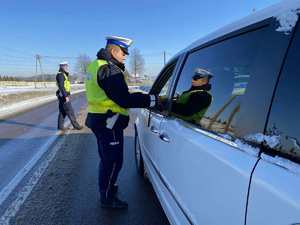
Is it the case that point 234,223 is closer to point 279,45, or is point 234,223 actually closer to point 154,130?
point 279,45

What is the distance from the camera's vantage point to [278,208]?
115 cm

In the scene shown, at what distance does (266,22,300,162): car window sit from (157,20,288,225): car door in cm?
5

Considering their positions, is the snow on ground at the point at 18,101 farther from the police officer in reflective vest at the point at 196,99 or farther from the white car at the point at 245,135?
the white car at the point at 245,135

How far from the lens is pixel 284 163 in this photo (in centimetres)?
126

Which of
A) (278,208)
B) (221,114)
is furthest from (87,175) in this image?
(278,208)

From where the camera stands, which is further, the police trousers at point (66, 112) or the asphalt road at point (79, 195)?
the police trousers at point (66, 112)

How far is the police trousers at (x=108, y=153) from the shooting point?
3.45m

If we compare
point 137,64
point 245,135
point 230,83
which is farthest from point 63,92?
point 137,64

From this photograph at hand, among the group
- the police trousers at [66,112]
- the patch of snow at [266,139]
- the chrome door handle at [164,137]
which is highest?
the patch of snow at [266,139]

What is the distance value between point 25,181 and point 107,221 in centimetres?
177

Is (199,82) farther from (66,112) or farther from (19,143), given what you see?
(66,112)

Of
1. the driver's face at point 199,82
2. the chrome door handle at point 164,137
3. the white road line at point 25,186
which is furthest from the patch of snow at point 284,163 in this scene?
the white road line at point 25,186

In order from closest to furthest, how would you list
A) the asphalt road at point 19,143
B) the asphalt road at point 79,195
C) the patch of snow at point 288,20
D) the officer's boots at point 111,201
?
the patch of snow at point 288,20 → the asphalt road at point 79,195 → the officer's boots at point 111,201 → the asphalt road at point 19,143

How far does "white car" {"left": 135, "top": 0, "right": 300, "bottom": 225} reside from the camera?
49.6 inches
